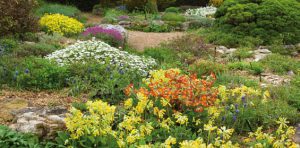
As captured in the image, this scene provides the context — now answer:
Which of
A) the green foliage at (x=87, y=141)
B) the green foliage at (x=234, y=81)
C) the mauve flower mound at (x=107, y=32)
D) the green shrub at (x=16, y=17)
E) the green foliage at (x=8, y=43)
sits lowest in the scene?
the green foliage at (x=234, y=81)

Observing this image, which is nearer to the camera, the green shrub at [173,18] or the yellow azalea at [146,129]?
the yellow azalea at [146,129]

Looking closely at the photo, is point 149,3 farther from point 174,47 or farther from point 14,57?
point 14,57

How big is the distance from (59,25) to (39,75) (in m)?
5.80

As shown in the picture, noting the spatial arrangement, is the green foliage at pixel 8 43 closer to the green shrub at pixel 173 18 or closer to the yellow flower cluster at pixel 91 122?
the yellow flower cluster at pixel 91 122

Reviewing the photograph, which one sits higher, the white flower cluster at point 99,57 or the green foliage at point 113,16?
the white flower cluster at point 99,57

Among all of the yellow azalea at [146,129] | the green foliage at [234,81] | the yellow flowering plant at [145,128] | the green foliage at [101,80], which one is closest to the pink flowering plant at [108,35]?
the green foliage at [101,80]

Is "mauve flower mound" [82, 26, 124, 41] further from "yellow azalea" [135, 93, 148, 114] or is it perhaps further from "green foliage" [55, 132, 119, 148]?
"green foliage" [55, 132, 119, 148]

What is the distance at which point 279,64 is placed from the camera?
385 inches

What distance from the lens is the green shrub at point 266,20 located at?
41.4 ft

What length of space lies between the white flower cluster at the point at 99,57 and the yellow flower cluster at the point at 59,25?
12.5 feet

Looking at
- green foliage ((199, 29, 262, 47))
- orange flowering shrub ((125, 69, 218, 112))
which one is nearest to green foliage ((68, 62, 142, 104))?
orange flowering shrub ((125, 69, 218, 112))

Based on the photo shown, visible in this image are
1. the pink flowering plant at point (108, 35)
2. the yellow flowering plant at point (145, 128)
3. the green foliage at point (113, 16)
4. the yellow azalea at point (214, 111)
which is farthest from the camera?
the green foliage at point (113, 16)

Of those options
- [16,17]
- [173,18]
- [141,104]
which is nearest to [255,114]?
[141,104]

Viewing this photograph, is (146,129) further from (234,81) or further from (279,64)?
(279,64)
